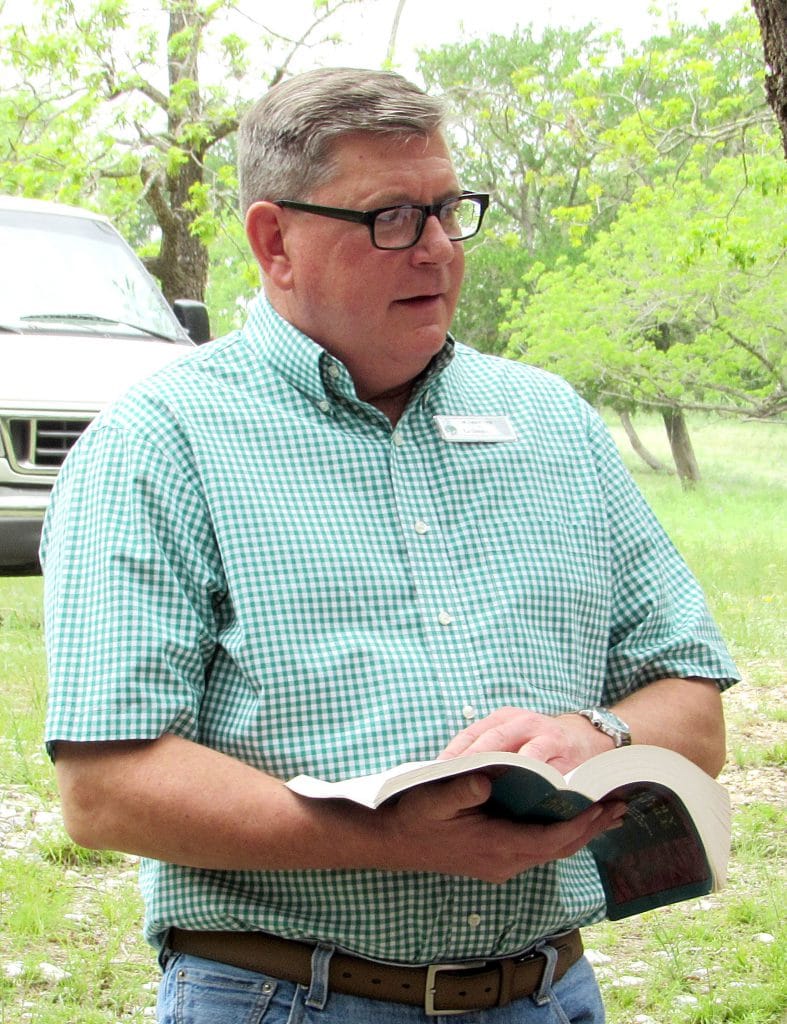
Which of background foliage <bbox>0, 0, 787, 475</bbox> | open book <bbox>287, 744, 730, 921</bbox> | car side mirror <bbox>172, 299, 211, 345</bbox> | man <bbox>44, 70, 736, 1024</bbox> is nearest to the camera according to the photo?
open book <bbox>287, 744, 730, 921</bbox>

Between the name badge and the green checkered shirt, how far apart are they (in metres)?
0.01

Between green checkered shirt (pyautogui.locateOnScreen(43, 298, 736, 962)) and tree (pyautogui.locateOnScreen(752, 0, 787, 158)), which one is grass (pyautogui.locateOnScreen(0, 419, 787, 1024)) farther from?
tree (pyautogui.locateOnScreen(752, 0, 787, 158))

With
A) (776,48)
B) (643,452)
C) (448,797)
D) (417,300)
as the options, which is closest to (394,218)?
(417,300)

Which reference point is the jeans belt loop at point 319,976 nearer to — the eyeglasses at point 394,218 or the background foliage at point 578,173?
the eyeglasses at point 394,218

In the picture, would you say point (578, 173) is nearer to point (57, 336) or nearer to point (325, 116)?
point (57, 336)

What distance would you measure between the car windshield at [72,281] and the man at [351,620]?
16.8 feet

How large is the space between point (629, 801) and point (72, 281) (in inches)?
245

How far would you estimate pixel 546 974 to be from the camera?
1742 mm

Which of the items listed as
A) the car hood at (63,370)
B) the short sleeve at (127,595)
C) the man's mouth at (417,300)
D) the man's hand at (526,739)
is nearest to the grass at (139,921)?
the car hood at (63,370)

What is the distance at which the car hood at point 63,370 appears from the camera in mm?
6355

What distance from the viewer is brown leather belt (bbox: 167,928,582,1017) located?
1638mm

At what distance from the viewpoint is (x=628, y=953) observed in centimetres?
358

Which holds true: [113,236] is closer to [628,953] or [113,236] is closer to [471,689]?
[628,953]

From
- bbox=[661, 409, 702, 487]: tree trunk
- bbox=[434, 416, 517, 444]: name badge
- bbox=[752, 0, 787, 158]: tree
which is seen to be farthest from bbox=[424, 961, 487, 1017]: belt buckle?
bbox=[661, 409, 702, 487]: tree trunk
